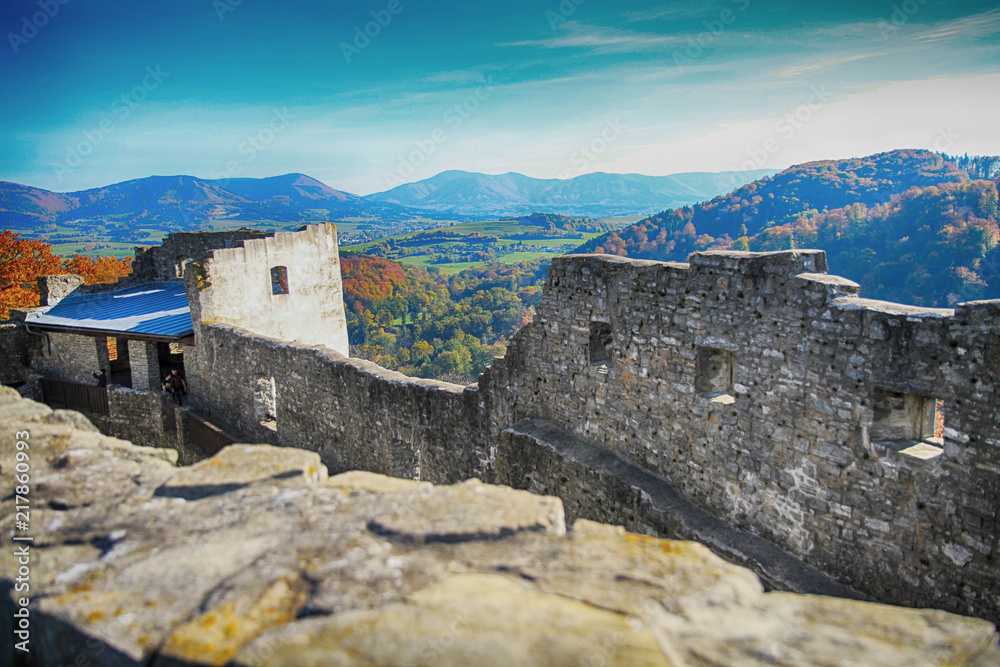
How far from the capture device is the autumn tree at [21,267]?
28.7m

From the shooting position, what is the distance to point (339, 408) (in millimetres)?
10680

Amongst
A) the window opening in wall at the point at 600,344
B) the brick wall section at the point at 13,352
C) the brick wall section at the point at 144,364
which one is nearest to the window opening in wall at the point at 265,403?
the brick wall section at the point at 144,364

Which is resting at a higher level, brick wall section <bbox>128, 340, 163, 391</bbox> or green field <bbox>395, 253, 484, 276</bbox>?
brick wall section <bbox>128, 340, 163, 391</bbox>

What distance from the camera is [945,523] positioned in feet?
16.6

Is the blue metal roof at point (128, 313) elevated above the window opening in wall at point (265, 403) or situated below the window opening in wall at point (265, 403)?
above

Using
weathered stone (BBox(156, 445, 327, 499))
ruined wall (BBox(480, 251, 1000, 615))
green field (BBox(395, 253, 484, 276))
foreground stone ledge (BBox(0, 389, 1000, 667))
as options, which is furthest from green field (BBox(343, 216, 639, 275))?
foreground stone ledge (BBox(0, 389, 1000, 667))

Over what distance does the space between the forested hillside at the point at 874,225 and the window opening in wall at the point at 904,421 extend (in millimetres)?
30960

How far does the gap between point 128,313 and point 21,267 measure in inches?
861

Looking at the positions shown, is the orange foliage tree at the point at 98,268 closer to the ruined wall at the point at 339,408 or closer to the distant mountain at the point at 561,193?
the ruined wall at the point at 339,408

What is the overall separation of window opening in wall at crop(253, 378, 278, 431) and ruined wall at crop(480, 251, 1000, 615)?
273 inches

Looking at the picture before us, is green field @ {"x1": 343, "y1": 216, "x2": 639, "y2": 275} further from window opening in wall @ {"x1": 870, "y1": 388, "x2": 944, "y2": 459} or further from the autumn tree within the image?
window opening in wall @ {"x1": 870, "y1": 388, "x2": 944, "y2": 459}

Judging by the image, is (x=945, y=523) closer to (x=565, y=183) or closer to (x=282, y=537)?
(x=282, y=537)

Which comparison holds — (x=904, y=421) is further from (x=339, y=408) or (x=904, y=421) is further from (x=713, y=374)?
(x=339, y=408)

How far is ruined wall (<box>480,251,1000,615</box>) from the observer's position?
4.93 m
